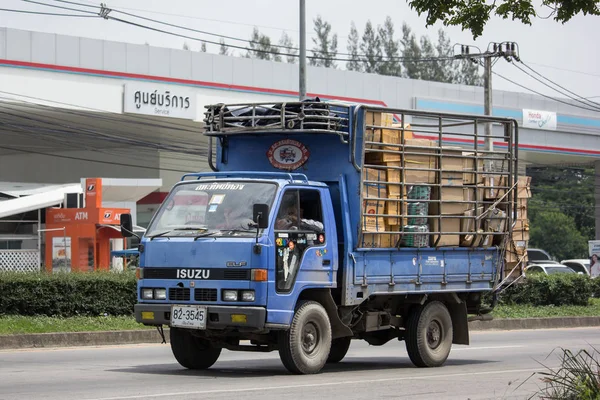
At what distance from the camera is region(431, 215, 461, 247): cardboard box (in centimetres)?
1388

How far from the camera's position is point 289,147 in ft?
43.5

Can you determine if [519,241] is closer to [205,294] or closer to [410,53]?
[205,294]

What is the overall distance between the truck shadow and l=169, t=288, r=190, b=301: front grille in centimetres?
93

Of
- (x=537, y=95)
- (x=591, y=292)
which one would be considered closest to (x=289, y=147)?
(x=591, y=292)

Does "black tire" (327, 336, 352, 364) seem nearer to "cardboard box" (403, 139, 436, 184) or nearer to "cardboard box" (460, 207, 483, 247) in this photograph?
"cardboard box" (460, 207, 483, 247)

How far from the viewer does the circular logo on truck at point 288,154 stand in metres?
13.2

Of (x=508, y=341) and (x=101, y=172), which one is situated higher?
(x=101, y=172)

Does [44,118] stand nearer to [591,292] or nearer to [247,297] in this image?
[591,292]

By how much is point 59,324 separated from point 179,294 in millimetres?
6631

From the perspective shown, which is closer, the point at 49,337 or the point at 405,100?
the point at 49,337

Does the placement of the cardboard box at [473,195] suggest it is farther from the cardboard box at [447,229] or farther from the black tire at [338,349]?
the black tire at [338,349]

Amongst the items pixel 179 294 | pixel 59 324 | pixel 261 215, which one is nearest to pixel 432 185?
pixel 261 215

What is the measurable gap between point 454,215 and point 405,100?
33692mm

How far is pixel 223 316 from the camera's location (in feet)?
37.9
